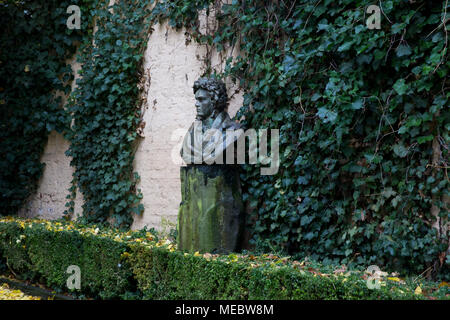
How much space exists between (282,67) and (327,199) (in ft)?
4.83

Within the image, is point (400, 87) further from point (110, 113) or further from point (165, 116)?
point (110, 113)

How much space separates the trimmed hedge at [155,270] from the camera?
3168 mm

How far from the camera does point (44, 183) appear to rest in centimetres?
798

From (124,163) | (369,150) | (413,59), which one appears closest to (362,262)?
A: (369,150)

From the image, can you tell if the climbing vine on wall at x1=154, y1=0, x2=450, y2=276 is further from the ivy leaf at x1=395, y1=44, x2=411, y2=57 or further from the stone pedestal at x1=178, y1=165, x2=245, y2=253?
the stone pedestal at x1=178, y1=165, x2=245, y2=253

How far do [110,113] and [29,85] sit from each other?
2.00 meters

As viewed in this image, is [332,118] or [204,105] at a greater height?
[204,105]

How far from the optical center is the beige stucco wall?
5.98m

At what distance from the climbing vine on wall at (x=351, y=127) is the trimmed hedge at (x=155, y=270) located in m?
0.60

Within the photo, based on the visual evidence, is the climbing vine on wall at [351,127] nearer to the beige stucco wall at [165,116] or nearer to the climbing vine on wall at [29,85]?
the beige stucco wall at [165,116]

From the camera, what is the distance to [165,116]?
6.24 m

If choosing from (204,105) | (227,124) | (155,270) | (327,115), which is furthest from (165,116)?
(327,115)

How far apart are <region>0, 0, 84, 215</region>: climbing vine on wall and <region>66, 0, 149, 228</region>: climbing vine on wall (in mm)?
622
